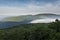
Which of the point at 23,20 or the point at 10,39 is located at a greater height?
the point at 23,20

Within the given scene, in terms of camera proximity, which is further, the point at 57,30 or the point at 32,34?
the point at 57,30

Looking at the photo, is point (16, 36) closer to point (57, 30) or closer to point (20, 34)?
point (20, 34)

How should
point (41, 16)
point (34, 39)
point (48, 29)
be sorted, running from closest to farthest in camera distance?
point (34, 39) < point (41, 16) < point (48, 29)

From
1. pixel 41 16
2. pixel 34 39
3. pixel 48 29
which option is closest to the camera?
pixel 34 39

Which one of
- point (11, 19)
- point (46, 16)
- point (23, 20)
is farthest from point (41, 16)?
Answer: point (11, 19)

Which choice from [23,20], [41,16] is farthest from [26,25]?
[41,16]

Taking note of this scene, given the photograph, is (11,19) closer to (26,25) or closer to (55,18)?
(26,25)
